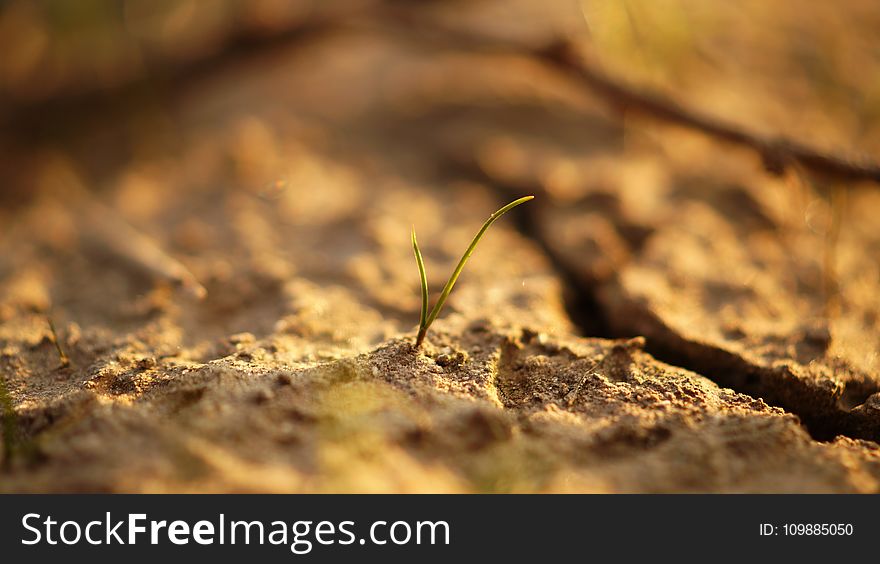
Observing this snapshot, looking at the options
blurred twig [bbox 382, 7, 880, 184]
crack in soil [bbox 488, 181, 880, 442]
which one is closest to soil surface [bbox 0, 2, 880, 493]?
crack in soil [bbox 488, 181, 880, 442]

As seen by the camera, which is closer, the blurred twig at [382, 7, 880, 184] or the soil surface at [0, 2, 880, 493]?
the soil surface at [0, 2, 880, 493]

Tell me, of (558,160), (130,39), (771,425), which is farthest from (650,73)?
(130,39)

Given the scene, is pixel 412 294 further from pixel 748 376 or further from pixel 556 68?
pixel 556 68

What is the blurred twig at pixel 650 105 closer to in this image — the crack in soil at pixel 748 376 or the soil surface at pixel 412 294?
the soil surface at pixel 412 294

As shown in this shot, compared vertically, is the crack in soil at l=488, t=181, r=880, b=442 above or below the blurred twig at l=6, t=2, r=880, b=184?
below

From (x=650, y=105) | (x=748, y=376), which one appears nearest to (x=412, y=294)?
(x=748, y=376)

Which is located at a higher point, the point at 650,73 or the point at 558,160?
the point at 650,73

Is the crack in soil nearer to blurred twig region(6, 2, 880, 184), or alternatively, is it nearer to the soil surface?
the soil surface
